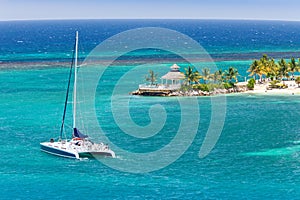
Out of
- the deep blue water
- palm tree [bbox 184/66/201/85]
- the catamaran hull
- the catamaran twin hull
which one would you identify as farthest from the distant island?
the catamaran hull

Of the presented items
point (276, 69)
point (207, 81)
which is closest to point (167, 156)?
point (207, 81)

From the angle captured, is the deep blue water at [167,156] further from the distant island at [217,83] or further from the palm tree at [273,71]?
the palm tree at [273,71]

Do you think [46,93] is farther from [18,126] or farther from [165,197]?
[165,197]

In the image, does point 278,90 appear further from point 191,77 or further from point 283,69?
point 191,77

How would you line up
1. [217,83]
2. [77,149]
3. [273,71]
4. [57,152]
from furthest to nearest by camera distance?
1. [273,71]
2. [217,83]
3. [57,152]
4. [77,149]

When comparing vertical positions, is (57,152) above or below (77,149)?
below

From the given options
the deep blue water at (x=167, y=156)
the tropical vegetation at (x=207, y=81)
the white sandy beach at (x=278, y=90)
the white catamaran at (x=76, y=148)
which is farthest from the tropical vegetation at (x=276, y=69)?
the white catamaran at (x=76, y=148)

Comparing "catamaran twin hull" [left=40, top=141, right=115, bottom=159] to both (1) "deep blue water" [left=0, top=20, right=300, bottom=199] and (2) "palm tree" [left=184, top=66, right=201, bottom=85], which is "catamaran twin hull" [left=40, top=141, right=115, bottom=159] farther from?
(2) "palm tree" [left=184, top=66, right=201, bottom=85]

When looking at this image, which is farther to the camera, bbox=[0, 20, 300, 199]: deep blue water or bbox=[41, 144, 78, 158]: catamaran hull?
bbox=[41, 144, 78, 158]: catamaran hull
